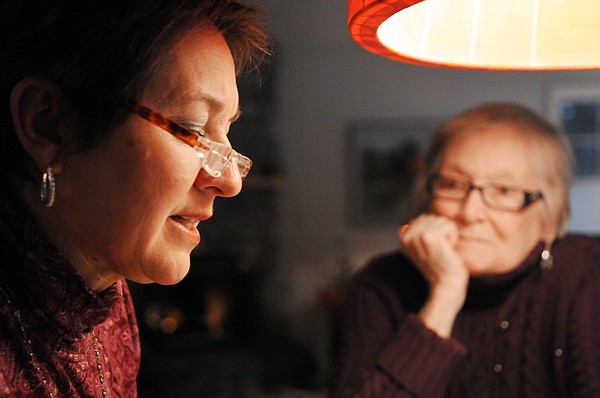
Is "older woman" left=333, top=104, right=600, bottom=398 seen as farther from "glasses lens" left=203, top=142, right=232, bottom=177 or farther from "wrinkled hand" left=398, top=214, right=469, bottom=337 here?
"glasses lens" left=203, top=142, right=232, bottom=177

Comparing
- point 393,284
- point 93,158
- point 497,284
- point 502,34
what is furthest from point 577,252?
point 93,158

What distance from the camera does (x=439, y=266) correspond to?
1.47m

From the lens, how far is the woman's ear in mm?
664

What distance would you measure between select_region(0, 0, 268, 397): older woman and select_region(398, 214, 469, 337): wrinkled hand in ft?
2.68

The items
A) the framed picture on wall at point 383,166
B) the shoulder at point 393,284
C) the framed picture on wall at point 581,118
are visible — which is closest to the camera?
the shoulder at point 393,284

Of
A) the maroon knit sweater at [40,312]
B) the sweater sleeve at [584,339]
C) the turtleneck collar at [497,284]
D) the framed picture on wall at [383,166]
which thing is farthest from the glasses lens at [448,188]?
the framed picture on wall at [383,166]

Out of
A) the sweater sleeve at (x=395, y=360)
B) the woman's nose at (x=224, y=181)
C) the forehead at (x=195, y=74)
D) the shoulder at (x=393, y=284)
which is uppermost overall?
the forehead at (x=195, y=74)

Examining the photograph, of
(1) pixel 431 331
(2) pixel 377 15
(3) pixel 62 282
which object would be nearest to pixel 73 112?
(3) pixel 62 282

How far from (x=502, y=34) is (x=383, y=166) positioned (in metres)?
4.33

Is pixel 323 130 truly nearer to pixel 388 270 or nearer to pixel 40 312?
pixel 388 270

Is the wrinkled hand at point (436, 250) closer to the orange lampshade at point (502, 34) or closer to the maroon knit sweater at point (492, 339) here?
the maroon knit sweater at point (492, 339)

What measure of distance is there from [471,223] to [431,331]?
286 millimetres

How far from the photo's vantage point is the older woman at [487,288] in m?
1.37

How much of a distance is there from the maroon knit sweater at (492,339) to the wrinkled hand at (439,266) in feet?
0.15
